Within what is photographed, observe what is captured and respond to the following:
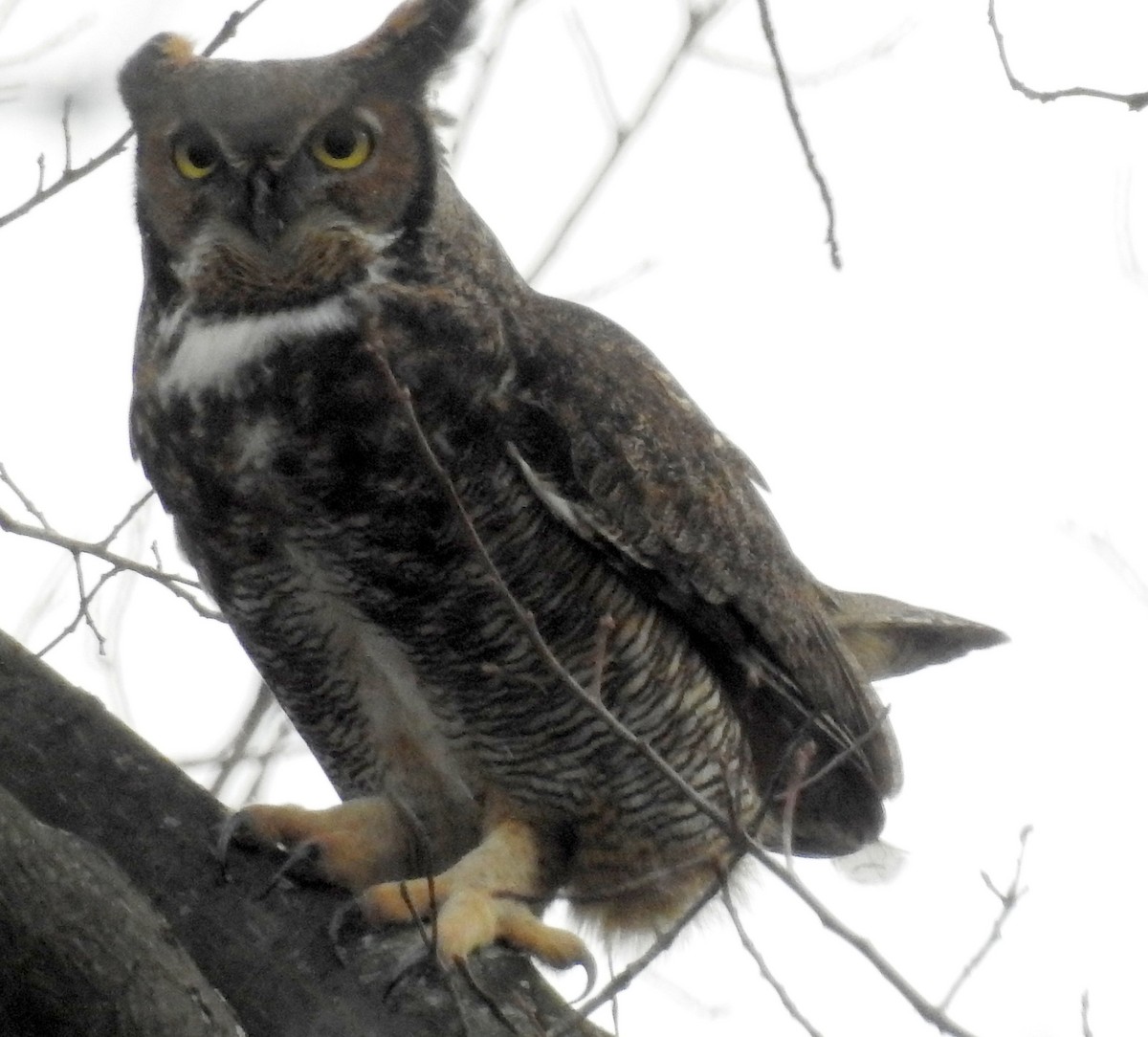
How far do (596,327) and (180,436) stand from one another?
2.57 feet

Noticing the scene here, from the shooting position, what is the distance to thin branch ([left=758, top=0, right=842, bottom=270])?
7.90 feet

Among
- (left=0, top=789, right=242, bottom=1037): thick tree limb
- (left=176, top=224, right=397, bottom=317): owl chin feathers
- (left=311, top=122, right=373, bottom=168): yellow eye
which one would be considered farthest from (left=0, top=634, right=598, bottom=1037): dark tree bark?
(left=311, top=122, right=373, bottom=168): yellow eye

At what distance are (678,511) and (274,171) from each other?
0.88m

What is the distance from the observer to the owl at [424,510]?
257 centimetres

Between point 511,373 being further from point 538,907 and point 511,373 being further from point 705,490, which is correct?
point 538,907

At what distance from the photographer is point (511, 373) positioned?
2695 mm

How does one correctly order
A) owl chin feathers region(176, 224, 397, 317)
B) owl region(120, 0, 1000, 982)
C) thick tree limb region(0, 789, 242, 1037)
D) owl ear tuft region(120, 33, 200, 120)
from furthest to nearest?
owl ear tuft region(120, 33, 200, 120)
owl chin feathers region(176, 224, 397, 317)
owl region(120, 0, 1000, 982)
thick tree limb region(0, 789, 242, 1037)

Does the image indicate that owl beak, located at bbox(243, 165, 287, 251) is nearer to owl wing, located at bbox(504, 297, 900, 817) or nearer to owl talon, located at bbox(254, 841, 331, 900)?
owl wing, located at bbox(504, 297, 900, 817)

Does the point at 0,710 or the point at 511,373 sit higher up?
the point at 511,373

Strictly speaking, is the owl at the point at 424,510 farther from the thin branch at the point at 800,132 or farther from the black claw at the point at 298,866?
the thin branch at the point at 800,132

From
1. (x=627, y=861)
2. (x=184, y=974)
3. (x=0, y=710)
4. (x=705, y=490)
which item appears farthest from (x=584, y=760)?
(x=184, y=974)

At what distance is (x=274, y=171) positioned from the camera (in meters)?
2.63

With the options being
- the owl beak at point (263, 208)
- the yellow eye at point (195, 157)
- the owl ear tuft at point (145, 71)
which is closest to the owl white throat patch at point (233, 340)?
the owl beak at point (263, 208)

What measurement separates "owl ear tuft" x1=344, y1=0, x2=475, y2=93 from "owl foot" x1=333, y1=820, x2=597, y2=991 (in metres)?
1.29
